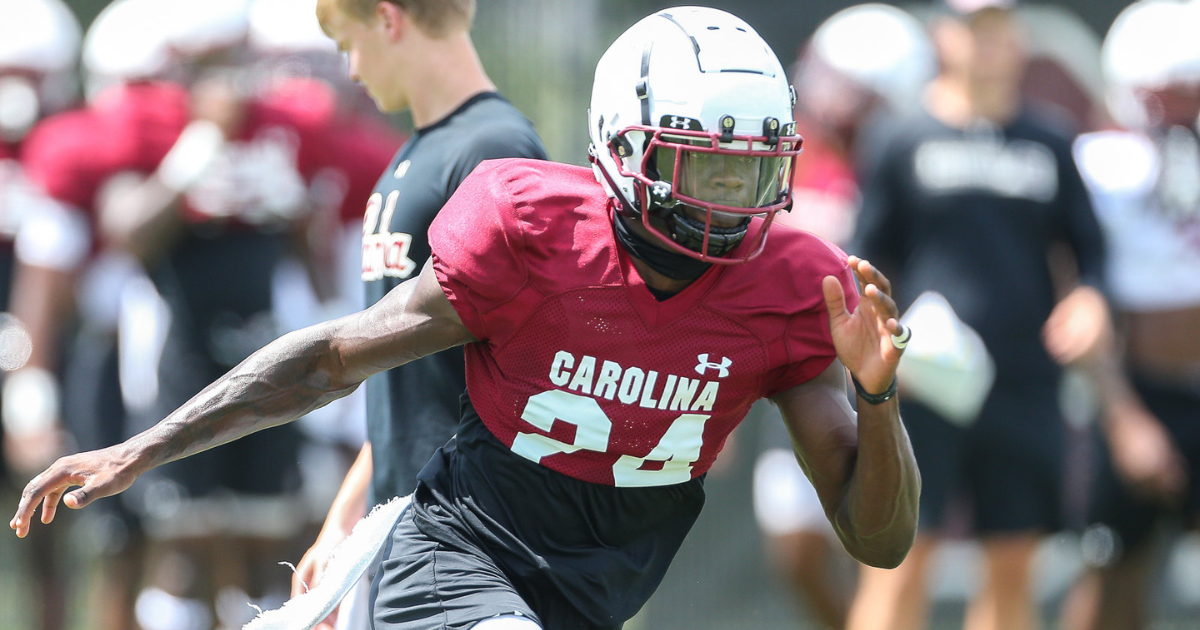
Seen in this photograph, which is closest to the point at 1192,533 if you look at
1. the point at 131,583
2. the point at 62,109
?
the point at 131,583

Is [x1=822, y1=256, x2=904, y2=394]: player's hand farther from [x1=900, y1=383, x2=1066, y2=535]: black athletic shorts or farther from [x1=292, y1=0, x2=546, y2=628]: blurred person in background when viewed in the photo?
[x1=900, y1=383, x2=1066, y2=535]: black athletic shorts

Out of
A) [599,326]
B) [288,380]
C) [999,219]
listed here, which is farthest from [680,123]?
[999,219]

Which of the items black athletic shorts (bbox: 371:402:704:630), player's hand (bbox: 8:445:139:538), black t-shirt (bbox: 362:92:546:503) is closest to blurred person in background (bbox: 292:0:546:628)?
black t-shirt (bbox: 362:92:546:503)

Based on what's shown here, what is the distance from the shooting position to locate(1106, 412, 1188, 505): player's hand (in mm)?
5762

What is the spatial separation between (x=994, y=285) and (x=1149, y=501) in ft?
3.56

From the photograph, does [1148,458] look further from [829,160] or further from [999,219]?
[829,160]

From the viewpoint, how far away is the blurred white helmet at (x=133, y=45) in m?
6.31

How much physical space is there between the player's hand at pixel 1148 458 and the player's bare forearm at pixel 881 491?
10.1 feet

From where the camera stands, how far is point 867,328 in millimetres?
2873

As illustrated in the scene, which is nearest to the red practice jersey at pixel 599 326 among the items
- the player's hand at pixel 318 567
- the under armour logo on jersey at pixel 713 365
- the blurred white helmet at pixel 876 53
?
the under armour logo on jersey at pixel 713 365

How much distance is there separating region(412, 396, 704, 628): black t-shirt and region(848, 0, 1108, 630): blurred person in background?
9.07ft

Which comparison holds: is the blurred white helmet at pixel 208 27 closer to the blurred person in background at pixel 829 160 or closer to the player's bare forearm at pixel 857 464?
the blurred person in background at pixel 829 160

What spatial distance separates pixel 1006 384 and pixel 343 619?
10.6 ft

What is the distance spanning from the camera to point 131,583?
614 cm
